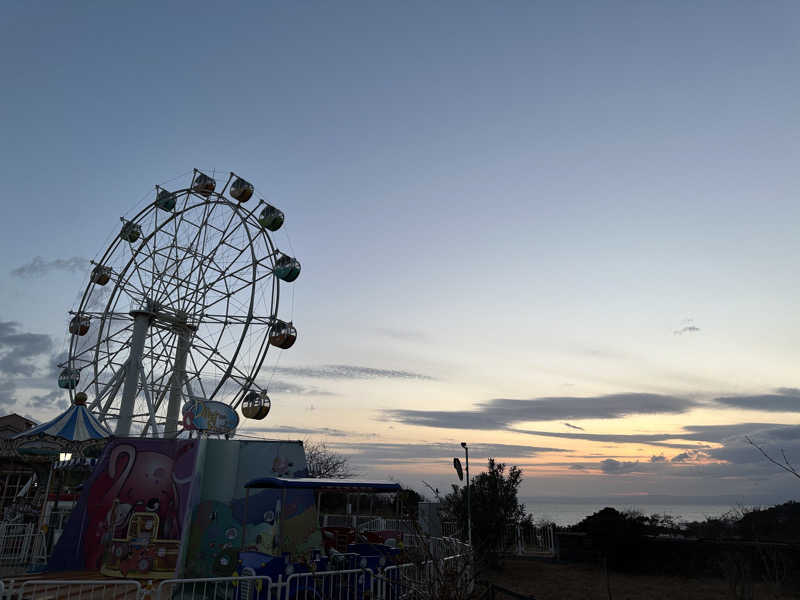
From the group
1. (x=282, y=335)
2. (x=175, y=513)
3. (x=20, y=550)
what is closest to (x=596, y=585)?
(x=175, y=513)

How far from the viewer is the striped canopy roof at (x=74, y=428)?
52.7 feet

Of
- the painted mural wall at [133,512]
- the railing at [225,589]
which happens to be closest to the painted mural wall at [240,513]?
the painted mural wall at [133,512]

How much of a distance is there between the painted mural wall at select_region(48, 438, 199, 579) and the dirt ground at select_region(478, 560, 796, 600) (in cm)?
861

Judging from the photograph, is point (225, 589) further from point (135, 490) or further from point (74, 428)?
point (74, 428)

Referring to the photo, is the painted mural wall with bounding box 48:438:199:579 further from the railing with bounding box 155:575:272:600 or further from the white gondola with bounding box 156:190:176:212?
the white gondola with bounding box 156:190:176:212

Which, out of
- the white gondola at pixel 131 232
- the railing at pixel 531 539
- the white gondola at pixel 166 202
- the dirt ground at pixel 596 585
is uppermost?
the white gondola at pixel 166 202

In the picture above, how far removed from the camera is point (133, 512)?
14281mm

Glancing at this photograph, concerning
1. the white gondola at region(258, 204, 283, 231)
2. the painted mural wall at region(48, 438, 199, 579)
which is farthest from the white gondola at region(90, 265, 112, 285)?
the painted mural wall at region(48, 438, 199, 579)

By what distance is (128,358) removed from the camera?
2106 cm

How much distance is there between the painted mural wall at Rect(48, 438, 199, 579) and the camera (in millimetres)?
13570

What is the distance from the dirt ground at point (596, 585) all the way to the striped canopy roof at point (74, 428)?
1229 centimetres

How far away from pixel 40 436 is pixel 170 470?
4.69 m

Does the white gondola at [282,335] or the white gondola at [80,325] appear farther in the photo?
the white gondola at [80,325]

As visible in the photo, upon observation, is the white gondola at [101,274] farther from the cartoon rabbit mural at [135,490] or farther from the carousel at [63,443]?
the cartoon rabbit mural at [135,490]
